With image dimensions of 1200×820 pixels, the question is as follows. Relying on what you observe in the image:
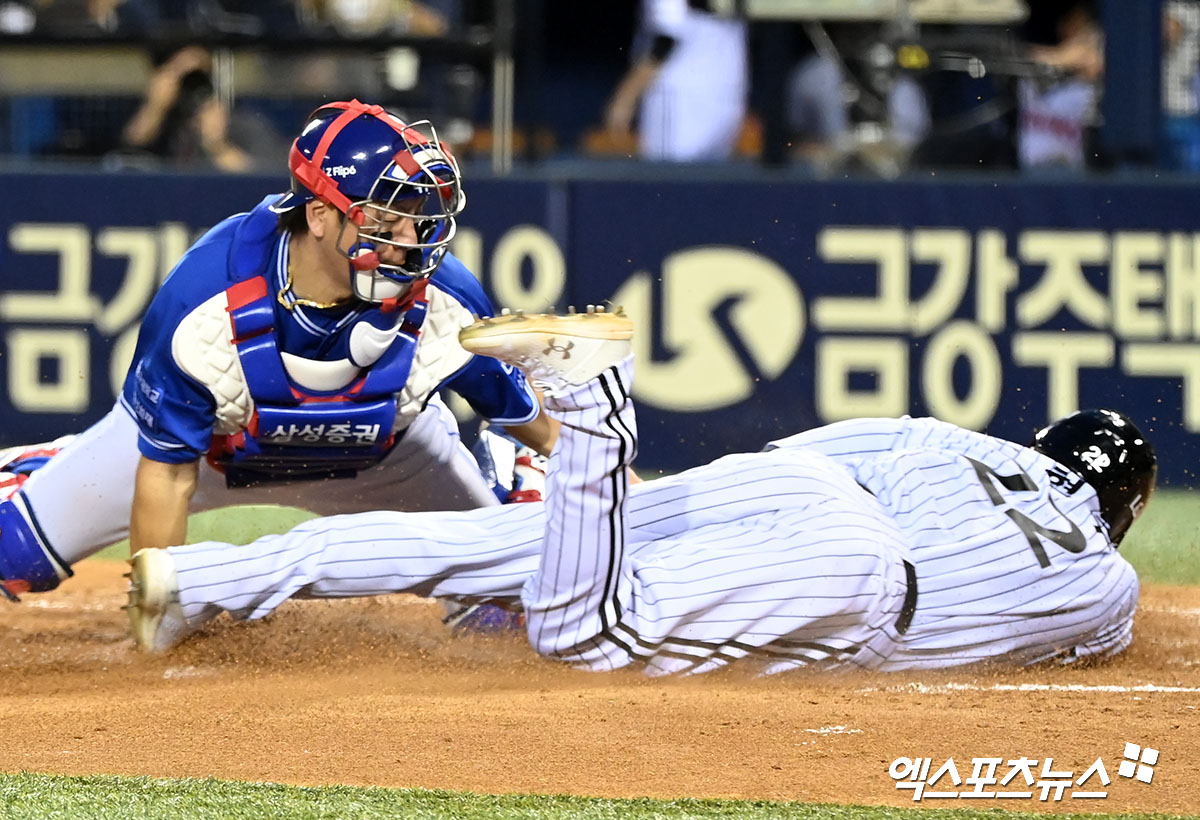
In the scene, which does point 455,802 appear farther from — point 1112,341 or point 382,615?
point 1112,341

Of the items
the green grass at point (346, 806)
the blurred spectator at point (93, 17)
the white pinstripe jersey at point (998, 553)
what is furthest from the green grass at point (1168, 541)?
the blurred spectator at point (93, 17)

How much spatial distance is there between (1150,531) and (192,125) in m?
5.43

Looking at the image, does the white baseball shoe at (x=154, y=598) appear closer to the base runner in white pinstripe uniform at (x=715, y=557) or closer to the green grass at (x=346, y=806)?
the base runner in white pinstripe uniform at (x=715, y=557)

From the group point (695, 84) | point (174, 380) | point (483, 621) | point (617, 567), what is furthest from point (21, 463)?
point (695, 84)

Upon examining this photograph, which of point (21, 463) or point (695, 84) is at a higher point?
point (695, 84)

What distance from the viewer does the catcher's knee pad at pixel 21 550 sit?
5160mm

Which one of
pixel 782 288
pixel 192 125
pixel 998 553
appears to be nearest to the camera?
pixel 998 553

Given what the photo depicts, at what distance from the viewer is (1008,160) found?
8.83 meters

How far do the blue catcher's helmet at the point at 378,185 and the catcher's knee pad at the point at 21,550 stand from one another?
1.32 m

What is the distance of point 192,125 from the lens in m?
9.46

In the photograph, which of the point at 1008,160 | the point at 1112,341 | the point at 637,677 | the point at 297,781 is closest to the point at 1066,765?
the point at 637,677

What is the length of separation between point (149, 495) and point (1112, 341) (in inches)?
189

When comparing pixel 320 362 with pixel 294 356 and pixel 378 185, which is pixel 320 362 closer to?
pixel 294 356

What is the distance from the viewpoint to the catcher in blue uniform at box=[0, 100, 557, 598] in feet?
15.3
